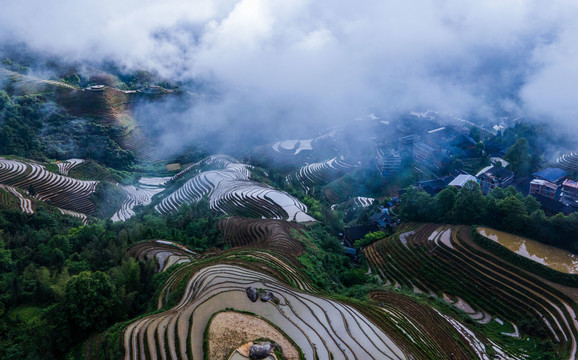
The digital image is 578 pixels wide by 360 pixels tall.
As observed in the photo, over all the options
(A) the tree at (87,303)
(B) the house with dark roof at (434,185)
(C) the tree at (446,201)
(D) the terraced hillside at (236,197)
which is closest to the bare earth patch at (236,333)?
(A) the tree at (87,303)

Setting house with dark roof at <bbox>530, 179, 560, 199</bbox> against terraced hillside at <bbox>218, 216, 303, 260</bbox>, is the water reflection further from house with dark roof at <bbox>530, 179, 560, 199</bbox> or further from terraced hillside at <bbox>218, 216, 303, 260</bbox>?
house with dark roof at <bbox>530, 179, 560, 199</bbox>

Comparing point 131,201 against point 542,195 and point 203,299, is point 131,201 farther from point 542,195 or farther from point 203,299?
point 542,195

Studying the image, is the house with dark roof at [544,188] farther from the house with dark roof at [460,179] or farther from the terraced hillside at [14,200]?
the terraced hillside at [14,200]

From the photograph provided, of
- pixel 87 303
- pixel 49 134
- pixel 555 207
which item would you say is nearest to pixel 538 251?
pixel 555 207

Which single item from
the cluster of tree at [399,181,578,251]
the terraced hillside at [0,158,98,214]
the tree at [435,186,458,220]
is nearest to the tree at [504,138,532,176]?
the cluster of tree at [399,181,578,251]

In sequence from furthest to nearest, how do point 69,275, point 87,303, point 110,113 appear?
point 110,113 < point 69,275 < point 87,303

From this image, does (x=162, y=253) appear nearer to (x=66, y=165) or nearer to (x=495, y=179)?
(x=66, y=165)
